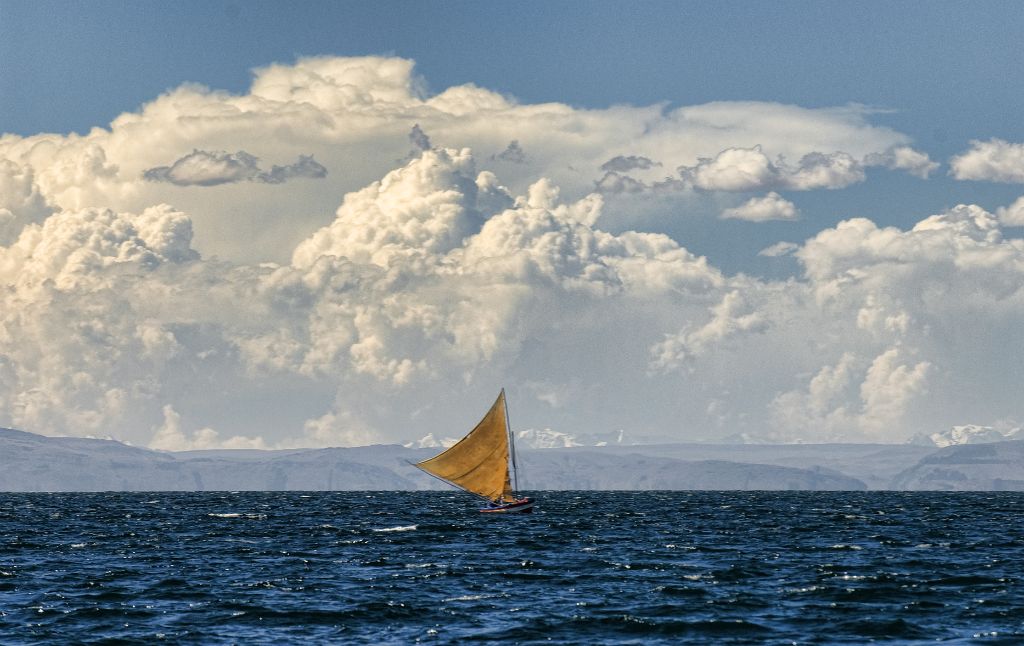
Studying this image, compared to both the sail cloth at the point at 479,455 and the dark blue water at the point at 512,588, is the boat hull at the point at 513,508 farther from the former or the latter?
the dark blue water at the point at 512,588

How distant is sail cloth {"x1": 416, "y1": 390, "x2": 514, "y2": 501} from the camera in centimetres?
12769

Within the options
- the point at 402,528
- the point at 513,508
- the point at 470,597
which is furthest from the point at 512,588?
the point at 513,508

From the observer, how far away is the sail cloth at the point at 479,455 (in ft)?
419

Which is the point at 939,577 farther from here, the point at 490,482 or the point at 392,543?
the point at 490,482

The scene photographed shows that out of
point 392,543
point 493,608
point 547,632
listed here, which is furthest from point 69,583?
point 392,543

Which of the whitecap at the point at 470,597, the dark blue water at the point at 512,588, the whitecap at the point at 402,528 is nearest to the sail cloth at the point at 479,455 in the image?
A: the whitecap at the point at 402,528

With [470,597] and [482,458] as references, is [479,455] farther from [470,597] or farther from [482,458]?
[470,597]

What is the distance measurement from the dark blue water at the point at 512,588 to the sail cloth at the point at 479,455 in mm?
23595

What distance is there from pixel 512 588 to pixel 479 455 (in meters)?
68.9

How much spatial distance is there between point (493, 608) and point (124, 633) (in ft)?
45.4

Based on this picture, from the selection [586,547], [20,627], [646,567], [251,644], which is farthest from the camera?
[586,547]

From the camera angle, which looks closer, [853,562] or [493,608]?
[493,608]

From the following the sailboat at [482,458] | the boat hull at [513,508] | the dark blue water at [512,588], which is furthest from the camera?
the boat hull at [513,508]

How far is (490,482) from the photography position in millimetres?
133625
